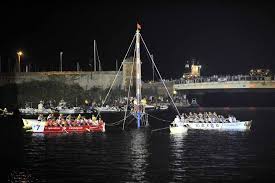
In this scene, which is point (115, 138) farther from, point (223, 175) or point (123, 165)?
point (223, 175)

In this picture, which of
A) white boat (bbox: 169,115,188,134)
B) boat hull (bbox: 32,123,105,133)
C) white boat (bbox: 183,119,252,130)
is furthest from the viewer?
white boat (bbox: 183,119,252,130)

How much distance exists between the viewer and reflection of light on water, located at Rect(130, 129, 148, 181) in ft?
167

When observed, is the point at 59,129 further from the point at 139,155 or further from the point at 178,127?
the point at 139,155

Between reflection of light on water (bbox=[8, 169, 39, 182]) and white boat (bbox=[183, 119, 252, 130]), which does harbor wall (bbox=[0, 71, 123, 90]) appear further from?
reflection of light on water (bbox=[8, 169, 39, 182])

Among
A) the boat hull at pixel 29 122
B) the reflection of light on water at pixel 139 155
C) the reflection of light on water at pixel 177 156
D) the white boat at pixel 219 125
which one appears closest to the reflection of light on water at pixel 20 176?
the reflection of light on water at pixel 139 155

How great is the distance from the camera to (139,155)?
6203 cm

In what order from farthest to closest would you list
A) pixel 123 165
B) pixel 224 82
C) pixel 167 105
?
pixel 167 105 < pixel 224 82 < pixel 123 165

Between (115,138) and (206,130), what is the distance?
18.1 meters

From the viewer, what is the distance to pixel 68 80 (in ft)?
573

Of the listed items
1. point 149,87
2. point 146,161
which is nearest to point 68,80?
point 149,87

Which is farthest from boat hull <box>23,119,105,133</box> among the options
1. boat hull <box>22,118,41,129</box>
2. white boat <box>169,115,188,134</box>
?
white boat <box>169,115,188,134</box>

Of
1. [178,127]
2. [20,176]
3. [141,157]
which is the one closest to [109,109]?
[178,127]

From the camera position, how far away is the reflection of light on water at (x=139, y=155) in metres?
50.9

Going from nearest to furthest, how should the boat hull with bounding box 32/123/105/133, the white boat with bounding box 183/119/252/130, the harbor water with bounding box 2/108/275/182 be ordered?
1. the harbor water with bounding box 2/108/275/182
2. the boat hull with bounding box 32/123/105/133
3. the white boat with bounding box 183/119/252/130
